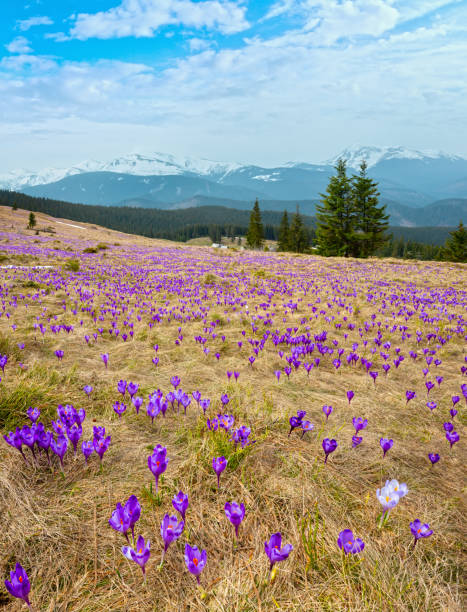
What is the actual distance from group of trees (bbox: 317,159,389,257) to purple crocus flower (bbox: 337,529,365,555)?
41.5m

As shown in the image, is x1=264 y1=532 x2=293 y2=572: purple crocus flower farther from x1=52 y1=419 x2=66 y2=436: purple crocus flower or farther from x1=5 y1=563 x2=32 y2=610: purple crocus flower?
x1=52 y1=419 x2=66 y2=436: purple crocus flower

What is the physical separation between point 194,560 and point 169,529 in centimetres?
20

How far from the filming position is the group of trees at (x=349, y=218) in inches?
1566

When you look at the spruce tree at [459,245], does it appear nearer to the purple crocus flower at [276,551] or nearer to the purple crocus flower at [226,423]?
the purple crocus flower at [226,423]

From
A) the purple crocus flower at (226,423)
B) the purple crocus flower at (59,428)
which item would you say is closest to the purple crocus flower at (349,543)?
the purple crocus flower at (226,423)

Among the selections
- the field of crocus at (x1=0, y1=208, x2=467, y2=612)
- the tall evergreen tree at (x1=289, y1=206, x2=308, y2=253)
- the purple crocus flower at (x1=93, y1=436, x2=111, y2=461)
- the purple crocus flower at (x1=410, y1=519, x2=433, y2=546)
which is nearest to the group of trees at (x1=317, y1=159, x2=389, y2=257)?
the tall evergreen tree at (x1=289, y1=206, x2=308, y2=253)

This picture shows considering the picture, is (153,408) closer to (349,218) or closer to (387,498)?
(387,498)

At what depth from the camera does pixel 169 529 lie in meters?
1.70

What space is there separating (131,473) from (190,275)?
14.1 meters

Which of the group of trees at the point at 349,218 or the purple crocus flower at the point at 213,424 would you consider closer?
the purple crocus flower at the point at 213,424

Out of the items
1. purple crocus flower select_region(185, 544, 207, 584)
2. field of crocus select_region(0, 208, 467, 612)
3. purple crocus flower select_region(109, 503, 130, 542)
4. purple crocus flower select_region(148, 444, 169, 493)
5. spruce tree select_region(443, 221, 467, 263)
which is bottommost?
field of crocus select_region(0, 208, 467, 612)

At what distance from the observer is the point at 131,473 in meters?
2.51

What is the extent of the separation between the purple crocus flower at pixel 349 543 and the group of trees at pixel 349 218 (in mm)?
41454

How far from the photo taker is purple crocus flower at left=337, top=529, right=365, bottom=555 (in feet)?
5.40
